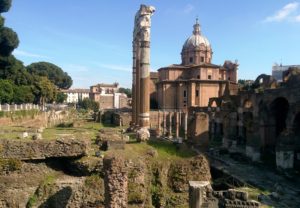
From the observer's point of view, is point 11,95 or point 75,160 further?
point 11,95

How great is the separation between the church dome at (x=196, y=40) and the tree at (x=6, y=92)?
3051 cm

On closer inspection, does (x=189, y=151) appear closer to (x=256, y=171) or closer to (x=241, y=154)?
(x=256, y=171)

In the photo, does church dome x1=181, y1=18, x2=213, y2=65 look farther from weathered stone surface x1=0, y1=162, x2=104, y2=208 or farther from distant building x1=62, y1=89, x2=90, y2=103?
distant building x1=62, y1=89, x2=90, y2=103

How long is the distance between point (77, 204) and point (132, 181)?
6.67 ft

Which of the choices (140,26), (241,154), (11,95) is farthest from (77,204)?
(11,95)

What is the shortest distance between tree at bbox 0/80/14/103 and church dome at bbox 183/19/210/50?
30514 mm

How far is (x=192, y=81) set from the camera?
48.3 metres

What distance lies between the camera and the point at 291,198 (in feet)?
48.0

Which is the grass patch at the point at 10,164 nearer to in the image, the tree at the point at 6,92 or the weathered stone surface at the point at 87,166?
the weathered stone surface at the point at 87,166

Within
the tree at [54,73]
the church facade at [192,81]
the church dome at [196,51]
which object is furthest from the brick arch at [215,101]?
the tree at [54,73]

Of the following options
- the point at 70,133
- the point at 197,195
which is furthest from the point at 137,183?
the point at 70,133

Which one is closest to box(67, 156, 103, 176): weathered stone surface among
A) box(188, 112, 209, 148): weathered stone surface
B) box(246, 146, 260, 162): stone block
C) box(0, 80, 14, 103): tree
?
box(188, 112, 209, 148): weathered stone surface

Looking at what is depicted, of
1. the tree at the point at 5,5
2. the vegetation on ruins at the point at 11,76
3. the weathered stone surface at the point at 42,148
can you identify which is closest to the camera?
the weathered stone surface at the point at 42,148

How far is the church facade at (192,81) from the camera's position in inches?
1911
